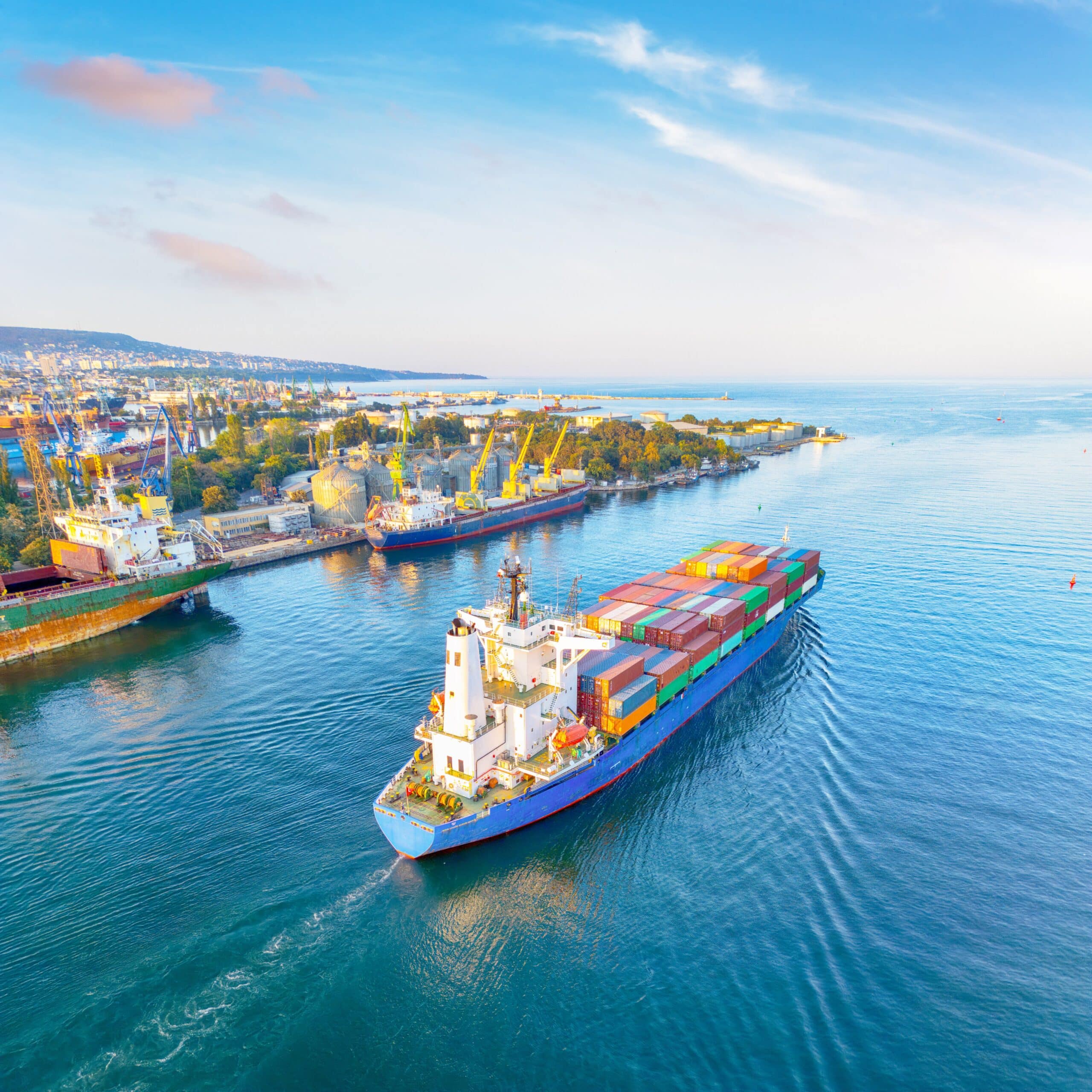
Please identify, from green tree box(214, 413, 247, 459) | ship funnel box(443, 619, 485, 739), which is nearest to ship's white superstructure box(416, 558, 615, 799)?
ship funnel box(443, 619, 485, 739)

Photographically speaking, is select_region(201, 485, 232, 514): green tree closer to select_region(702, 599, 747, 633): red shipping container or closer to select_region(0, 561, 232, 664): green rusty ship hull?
select_region(0, 561, 232, 664): green rusty ship hull

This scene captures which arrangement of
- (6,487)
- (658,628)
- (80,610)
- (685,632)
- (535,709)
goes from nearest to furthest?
(535,709), (685,632), (658,628), (80,610), (6,487)

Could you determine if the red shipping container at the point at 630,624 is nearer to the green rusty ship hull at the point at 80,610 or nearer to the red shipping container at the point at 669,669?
the red shipping container at the point at 669,669

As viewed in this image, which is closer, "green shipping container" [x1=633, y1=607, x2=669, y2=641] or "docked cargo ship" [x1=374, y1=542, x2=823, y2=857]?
"docked cargo ship" [x1=374, y1=542, x2=823, y2=857]

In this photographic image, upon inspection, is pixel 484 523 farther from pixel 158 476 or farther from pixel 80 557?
pixel 158 476

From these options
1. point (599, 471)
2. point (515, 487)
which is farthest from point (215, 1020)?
point (599, 471)

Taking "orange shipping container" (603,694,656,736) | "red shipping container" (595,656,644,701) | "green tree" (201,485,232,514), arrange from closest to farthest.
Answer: "orange shipping container" (603,694,656,736) < "red shipping container" (595,656,644,701) < "green tree" (201,485,232,514)
